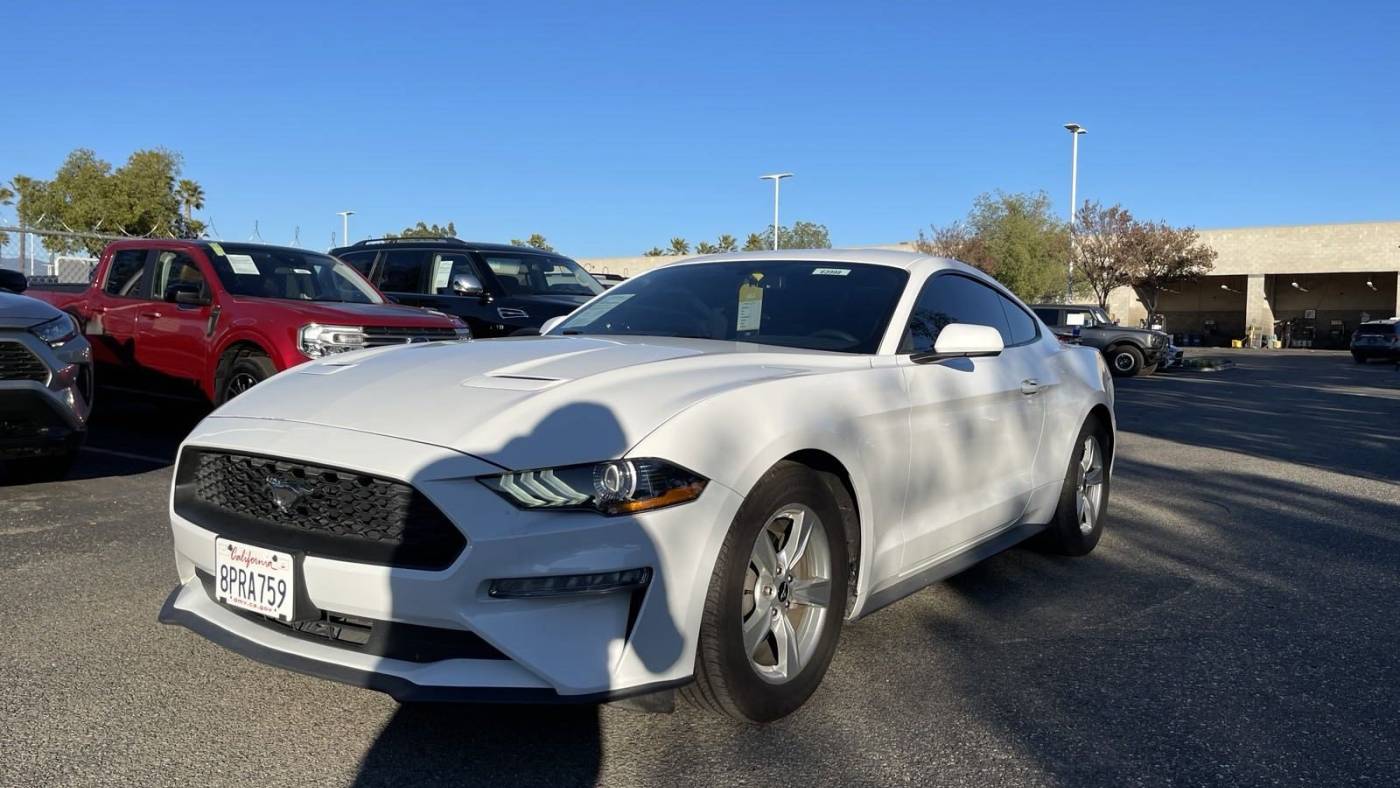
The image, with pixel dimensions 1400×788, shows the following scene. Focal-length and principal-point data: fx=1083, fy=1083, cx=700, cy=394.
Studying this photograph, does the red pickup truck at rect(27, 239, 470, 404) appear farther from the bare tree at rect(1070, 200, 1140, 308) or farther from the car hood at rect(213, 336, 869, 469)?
the bare tree at rect(1070, 200, 1140, 308)

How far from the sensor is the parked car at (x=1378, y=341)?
3244 cm

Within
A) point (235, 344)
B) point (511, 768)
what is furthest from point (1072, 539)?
point (235, 344)

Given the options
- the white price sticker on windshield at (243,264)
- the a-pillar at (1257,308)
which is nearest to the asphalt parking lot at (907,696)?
the white price sticker on windshield at (243,264)

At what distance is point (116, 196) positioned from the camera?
140 ft

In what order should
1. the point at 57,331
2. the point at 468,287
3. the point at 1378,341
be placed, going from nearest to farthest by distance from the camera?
1. the point at 57,331
2. the point at 468,287
3. the point at 1378,341

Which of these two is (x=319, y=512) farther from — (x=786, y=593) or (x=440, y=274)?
(x=440, y=274)

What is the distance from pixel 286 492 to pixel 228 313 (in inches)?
236

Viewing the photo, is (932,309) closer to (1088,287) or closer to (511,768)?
(511,768)

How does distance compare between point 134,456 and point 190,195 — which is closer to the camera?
point 134,456

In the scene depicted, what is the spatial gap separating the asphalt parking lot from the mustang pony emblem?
68 cm

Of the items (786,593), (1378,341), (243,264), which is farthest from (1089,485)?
(1378,341)

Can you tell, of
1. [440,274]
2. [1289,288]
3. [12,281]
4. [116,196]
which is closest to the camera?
[12,281]

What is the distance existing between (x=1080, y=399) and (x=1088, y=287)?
45.6m

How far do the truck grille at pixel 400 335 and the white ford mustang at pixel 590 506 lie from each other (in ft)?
14.3
